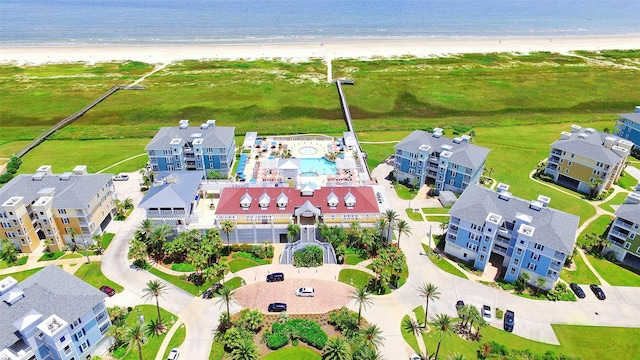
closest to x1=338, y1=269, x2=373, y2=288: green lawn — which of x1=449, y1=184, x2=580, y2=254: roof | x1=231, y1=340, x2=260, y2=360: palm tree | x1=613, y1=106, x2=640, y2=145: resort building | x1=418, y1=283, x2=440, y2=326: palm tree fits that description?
x1=418, y1=283, x2=440, y2=326: palm tree

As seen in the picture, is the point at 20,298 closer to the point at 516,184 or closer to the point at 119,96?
the point at 516,184

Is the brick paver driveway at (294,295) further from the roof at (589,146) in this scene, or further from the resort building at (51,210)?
the roof at (589,146)

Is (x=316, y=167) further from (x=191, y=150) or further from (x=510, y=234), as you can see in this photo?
(x=510, y=234)


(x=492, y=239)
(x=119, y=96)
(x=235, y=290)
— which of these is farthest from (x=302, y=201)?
(x=119, y=96)

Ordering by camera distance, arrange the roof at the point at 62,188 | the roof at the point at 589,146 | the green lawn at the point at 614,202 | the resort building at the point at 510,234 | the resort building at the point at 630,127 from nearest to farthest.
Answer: the resort building at the point at 510,234 → the roof at the point at 62,188 → the green lawn at the point at 614,202 → the roof at the point at 589,146 → the resort building at the point at 630,127

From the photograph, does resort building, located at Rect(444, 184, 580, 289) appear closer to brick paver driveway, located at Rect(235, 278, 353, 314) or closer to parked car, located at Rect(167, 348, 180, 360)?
brick paver driveway, located at Rect(235, 278, 353, 314)

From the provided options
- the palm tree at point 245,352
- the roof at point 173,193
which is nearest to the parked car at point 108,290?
the roof at point 173,193
